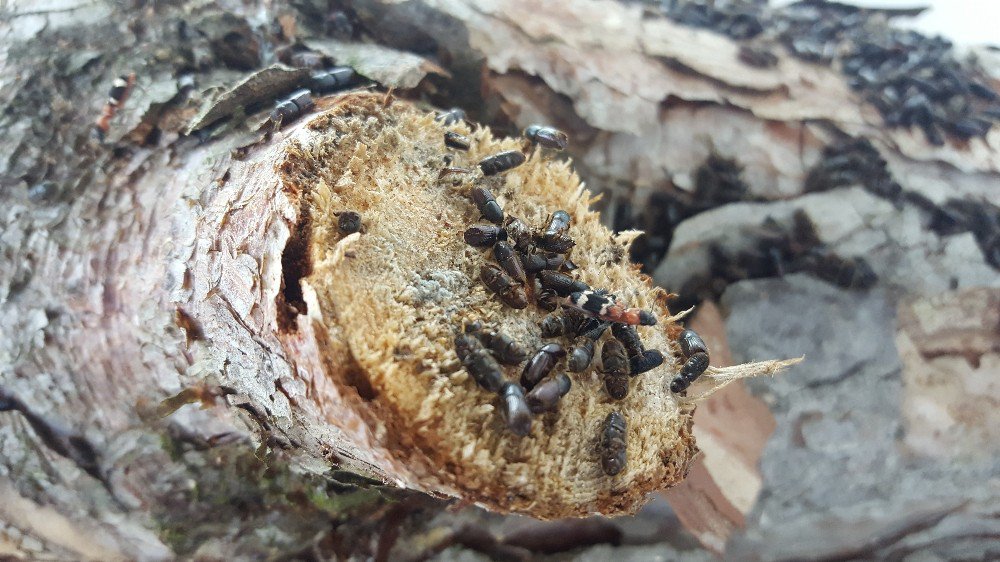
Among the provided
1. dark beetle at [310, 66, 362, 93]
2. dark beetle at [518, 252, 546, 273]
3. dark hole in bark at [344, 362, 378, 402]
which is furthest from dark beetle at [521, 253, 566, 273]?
dark beetle at [310, 66, 362, 93]

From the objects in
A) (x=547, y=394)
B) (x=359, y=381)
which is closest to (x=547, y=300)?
(x=547, y=394)

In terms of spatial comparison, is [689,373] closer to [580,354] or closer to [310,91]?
[580,354]

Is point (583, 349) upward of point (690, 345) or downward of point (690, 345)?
upward

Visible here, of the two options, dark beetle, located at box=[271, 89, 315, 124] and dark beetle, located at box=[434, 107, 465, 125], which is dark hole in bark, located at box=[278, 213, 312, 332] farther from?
dark beetle, located at box=[434, 107, 465, 125]

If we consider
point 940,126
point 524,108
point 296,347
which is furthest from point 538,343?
point 940,126

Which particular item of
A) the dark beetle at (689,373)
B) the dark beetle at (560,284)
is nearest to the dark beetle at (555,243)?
the dark beetle at (560,284)

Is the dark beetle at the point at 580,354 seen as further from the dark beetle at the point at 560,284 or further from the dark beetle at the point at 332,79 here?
the dark beetle at the point at 332,79
